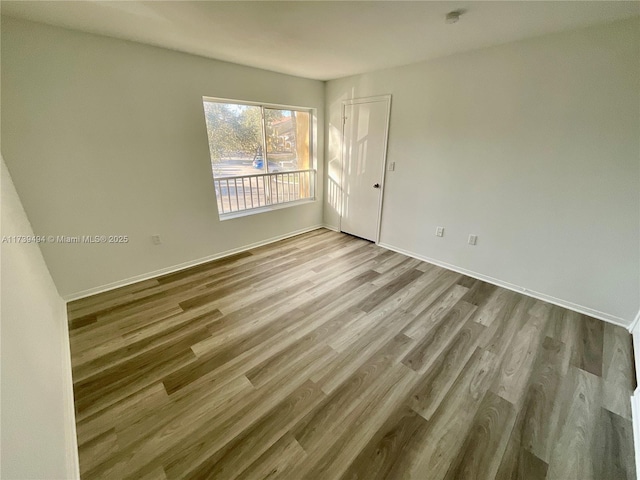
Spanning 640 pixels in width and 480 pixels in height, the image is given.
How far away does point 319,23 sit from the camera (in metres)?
1.92

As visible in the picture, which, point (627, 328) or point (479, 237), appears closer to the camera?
point (627, 328)

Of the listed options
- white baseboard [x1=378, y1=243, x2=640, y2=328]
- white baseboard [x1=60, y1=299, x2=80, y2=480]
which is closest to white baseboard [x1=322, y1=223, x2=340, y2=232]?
white baseboard [x1=378, y1=243, x2=640, y2=328]

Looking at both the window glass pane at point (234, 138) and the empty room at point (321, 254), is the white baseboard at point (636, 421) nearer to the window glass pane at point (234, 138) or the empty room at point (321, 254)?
the empty room at point (321, 254)

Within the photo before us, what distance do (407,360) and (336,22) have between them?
8.49 feet

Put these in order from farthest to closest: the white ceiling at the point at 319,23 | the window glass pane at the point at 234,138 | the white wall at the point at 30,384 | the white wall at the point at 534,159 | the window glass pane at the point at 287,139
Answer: the window glass pane at the point at 287,139 → the window glass pane at the point at 234,138 → the white wall at the point at 534,159 → the white ceiling at the point at 319,23 → the white wall at the point at 30,384

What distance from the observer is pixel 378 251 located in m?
3.74

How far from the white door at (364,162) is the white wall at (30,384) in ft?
11.5

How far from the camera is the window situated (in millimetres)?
3217

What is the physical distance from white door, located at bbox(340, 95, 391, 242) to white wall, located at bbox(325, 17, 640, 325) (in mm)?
176

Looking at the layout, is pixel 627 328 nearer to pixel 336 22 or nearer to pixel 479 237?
pixel 479 237

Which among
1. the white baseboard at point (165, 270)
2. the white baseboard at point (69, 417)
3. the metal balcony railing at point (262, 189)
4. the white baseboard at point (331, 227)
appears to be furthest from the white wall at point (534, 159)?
the white baseboard at point (69, 417)

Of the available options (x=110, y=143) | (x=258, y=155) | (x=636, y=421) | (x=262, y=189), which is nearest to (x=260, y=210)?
(x=262, y=189)

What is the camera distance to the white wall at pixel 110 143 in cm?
202

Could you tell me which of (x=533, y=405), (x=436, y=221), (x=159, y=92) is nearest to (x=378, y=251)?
(x=436, y=221)
